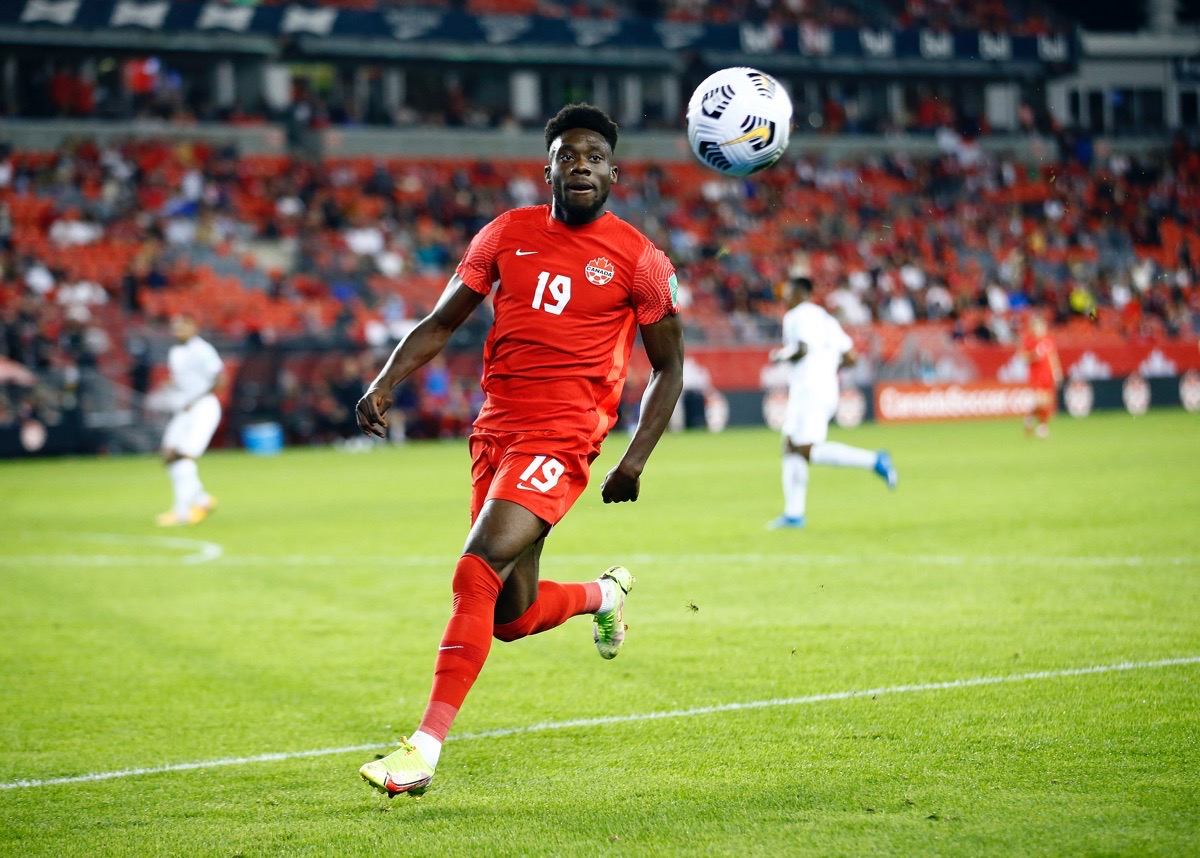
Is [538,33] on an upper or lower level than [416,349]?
upper

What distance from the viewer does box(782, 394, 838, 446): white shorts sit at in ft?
45.9

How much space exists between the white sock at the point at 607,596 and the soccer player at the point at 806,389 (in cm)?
740

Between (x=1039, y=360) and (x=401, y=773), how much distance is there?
24988 mm

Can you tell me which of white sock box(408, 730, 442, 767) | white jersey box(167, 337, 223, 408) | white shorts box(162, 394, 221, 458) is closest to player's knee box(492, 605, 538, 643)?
white sock box(408, 730, 442, 767)

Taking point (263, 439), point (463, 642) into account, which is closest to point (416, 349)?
point (463, 642)

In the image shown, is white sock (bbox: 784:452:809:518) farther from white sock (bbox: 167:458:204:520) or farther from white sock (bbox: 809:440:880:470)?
white sock (bbox: 167:458:204:520)

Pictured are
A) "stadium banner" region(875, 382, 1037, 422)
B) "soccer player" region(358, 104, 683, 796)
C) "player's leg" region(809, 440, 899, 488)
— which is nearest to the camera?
"soccer player" region(358, 104, 683, 796)

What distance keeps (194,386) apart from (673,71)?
31.4 m

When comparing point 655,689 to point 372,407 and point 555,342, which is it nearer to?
point 555,342

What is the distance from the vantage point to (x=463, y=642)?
5.13 meters

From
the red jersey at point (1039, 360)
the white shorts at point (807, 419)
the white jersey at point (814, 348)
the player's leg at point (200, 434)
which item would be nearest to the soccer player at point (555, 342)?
the white shorts at point (807, 419)

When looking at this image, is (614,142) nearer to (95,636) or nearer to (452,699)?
(452,699)

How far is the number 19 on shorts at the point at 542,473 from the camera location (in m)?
5.39

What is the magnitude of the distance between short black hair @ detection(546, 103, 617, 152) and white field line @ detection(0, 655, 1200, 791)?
7.94 ft
